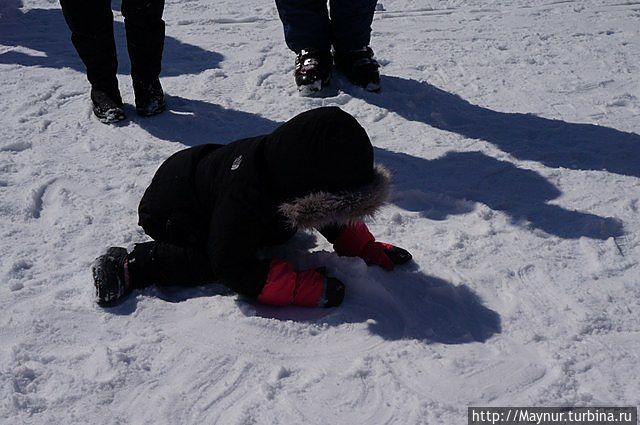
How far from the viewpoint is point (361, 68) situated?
393 centimetres

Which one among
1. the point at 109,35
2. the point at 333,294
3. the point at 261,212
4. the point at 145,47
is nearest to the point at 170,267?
the point at 261,212

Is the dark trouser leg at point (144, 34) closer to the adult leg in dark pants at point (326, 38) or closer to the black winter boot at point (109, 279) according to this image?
the adult leg in dark pants at point (326, 38)

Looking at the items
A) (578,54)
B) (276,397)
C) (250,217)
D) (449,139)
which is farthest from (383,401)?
(578,54)

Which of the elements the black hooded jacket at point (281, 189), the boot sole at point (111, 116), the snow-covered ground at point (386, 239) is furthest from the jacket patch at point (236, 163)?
the boot sole at point (111, 116)

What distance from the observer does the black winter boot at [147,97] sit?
3689 millimetres

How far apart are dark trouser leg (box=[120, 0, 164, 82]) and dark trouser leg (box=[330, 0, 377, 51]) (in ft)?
3.06

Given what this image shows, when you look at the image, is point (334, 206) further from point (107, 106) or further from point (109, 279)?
point (107, 106)

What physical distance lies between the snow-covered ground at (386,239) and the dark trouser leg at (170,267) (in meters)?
0.06

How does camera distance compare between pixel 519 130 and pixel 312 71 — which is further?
pixel 312 71

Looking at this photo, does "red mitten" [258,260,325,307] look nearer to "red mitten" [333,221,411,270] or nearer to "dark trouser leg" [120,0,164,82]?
"red mitten" [333,221,411,270]

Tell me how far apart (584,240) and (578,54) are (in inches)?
76.5

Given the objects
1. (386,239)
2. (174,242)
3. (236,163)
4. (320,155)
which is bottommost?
(386,239)

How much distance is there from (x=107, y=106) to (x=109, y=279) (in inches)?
58.2

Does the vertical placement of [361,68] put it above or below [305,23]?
below
